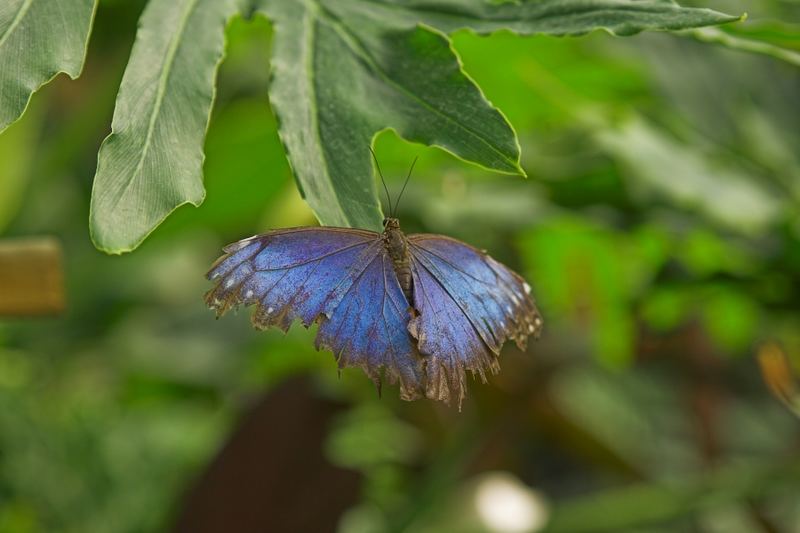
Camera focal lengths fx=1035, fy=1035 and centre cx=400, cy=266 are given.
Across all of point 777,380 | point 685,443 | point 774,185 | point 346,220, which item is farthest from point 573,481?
point 346,220

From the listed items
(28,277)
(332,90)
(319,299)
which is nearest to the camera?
(319,299)

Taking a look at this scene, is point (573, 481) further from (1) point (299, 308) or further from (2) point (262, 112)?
(1) point (299, 308)

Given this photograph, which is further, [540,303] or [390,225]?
[540,303]

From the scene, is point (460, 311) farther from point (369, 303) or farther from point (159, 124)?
point (159, 124)

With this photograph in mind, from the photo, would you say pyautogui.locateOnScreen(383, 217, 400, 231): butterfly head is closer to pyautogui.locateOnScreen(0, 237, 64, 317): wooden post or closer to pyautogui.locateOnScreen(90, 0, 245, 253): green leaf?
pyautogui.locateOnScreen(90, 0, 245, 253): green leaf

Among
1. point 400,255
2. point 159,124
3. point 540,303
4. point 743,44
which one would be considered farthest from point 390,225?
point 540,303
